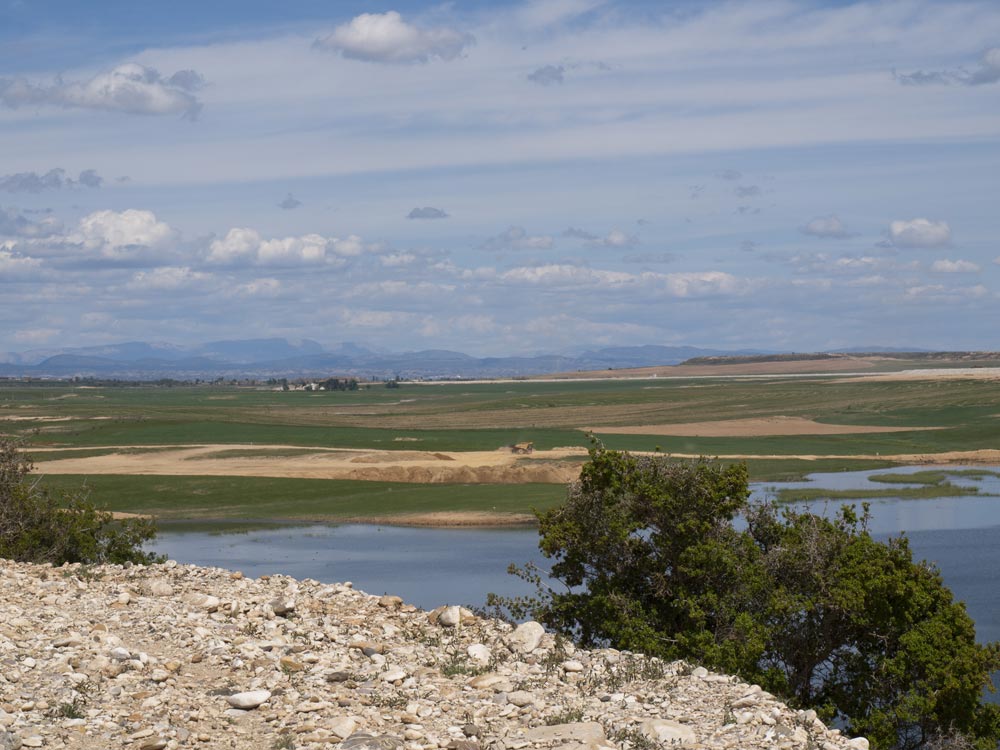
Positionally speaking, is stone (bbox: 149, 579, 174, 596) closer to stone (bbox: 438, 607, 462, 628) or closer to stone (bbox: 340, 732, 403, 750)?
stone (bbox: 438, 607, 462, 628)

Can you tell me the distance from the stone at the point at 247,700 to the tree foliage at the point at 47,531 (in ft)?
41.3

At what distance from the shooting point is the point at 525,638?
53.9 feet

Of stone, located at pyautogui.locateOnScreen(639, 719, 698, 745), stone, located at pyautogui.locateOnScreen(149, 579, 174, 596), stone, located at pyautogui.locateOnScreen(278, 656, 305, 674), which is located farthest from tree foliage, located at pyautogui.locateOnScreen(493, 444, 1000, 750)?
stone, located at pyautogui.locateOnScreen(149, 579, 174, 596)

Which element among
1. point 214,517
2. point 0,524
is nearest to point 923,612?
point 0,524

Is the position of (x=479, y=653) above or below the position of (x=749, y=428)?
above

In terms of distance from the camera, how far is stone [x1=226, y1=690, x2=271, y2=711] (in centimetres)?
1316

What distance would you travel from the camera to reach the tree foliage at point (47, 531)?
24312 millimetres

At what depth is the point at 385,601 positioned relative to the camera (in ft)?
Answer: 60.4

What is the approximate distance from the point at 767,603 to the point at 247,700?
8.79 meters

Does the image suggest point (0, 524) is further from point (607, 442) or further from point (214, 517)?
point (607, 442)

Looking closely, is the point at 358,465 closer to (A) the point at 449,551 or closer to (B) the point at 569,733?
(A) the point at 449,551

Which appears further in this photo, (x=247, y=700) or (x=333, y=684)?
(x=333, y=684)

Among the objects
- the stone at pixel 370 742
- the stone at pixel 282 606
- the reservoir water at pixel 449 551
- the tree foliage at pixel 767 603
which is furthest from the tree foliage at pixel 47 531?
the stone at pixel 370 742

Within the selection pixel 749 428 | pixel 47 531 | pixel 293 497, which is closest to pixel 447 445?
pixel 293 497
